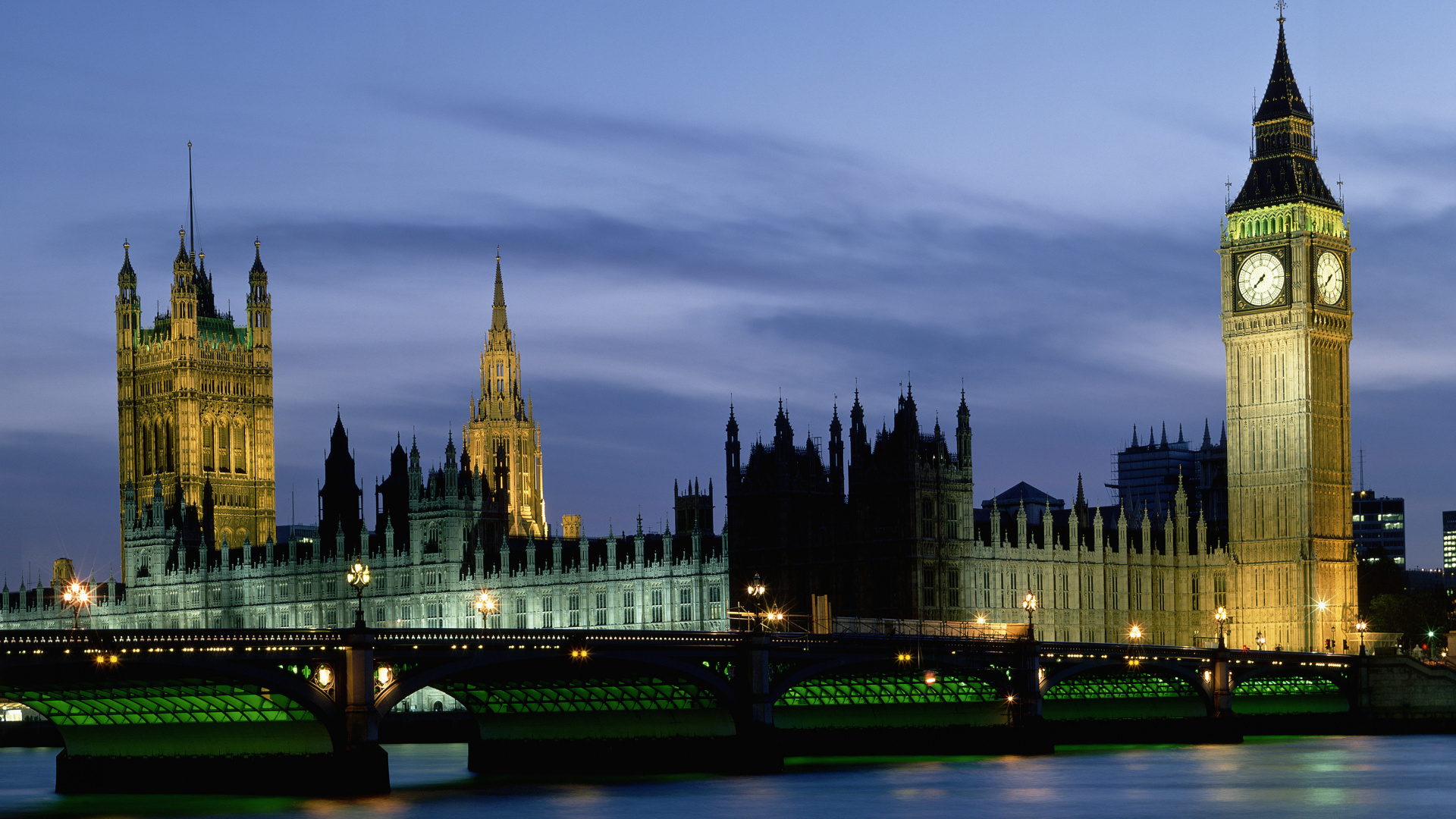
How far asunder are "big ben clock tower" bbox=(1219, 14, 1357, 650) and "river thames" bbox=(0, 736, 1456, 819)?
1333 inches

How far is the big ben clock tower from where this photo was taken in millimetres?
118000

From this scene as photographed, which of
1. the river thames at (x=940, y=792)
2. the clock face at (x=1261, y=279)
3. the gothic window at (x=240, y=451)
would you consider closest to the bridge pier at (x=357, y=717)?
the river thames at (x=940, y=792)

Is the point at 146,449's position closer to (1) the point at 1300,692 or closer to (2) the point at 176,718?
(1) the point at 1300,692

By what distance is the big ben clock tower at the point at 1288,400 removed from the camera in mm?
118000

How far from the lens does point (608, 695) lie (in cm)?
7500

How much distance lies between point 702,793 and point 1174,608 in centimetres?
5940

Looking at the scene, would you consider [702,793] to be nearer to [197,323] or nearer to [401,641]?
[401,641]

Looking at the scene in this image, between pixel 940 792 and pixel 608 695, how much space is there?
12724 millimetres

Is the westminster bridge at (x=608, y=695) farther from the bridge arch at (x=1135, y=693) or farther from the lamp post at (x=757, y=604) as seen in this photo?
the lamp post at (x=757, y=604)

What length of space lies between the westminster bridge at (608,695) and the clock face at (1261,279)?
2443 cm

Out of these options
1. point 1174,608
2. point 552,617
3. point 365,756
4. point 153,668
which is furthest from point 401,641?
Answer: point 1174,608

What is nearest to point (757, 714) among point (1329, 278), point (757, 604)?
point (757, 604)

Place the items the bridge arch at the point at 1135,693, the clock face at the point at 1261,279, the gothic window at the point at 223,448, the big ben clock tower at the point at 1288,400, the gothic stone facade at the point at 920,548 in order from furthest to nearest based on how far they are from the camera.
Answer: the gothic window at the point at 223,448, the clock face at the point at 1261,279, the big ben clock tower at the point at 1288,400, the gothic stone facade at the point at 920,548, the bridge arch at the point at 1135,693

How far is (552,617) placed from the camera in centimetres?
11794
